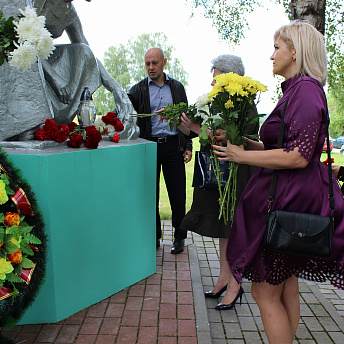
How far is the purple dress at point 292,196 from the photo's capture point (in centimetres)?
191

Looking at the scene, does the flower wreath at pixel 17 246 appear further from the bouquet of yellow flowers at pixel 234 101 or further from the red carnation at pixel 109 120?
the red carnation at pixel 109 120

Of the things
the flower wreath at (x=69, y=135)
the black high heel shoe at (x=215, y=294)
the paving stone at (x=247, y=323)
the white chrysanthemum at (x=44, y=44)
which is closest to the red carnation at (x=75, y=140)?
the flower wreath at (x=69, y=135)

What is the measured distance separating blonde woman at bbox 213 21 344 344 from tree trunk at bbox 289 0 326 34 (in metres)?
3.55

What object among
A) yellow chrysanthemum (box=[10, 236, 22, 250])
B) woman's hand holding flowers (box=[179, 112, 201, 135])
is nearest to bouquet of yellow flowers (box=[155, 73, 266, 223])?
woman's hand holding flowers (box=[179, 112, 201, 135])

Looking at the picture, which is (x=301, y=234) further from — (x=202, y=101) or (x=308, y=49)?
(x=202, y=101)

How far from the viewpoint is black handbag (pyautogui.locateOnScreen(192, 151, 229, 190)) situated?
289cm

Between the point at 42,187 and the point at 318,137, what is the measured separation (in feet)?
5.55

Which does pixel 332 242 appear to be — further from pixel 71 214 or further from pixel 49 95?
pixel 49 95

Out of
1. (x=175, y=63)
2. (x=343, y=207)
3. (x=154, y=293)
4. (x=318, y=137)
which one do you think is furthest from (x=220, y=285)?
(x=175, y=63)

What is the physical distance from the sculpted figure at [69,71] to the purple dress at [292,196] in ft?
5.68

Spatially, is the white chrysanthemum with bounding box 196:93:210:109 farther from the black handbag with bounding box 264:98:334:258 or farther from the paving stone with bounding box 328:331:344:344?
the paving stone with bounding box 328:331:344:344

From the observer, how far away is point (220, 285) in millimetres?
3420

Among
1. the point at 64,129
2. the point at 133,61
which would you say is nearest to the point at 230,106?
the point at 64,129

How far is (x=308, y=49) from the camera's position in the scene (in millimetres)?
1993
